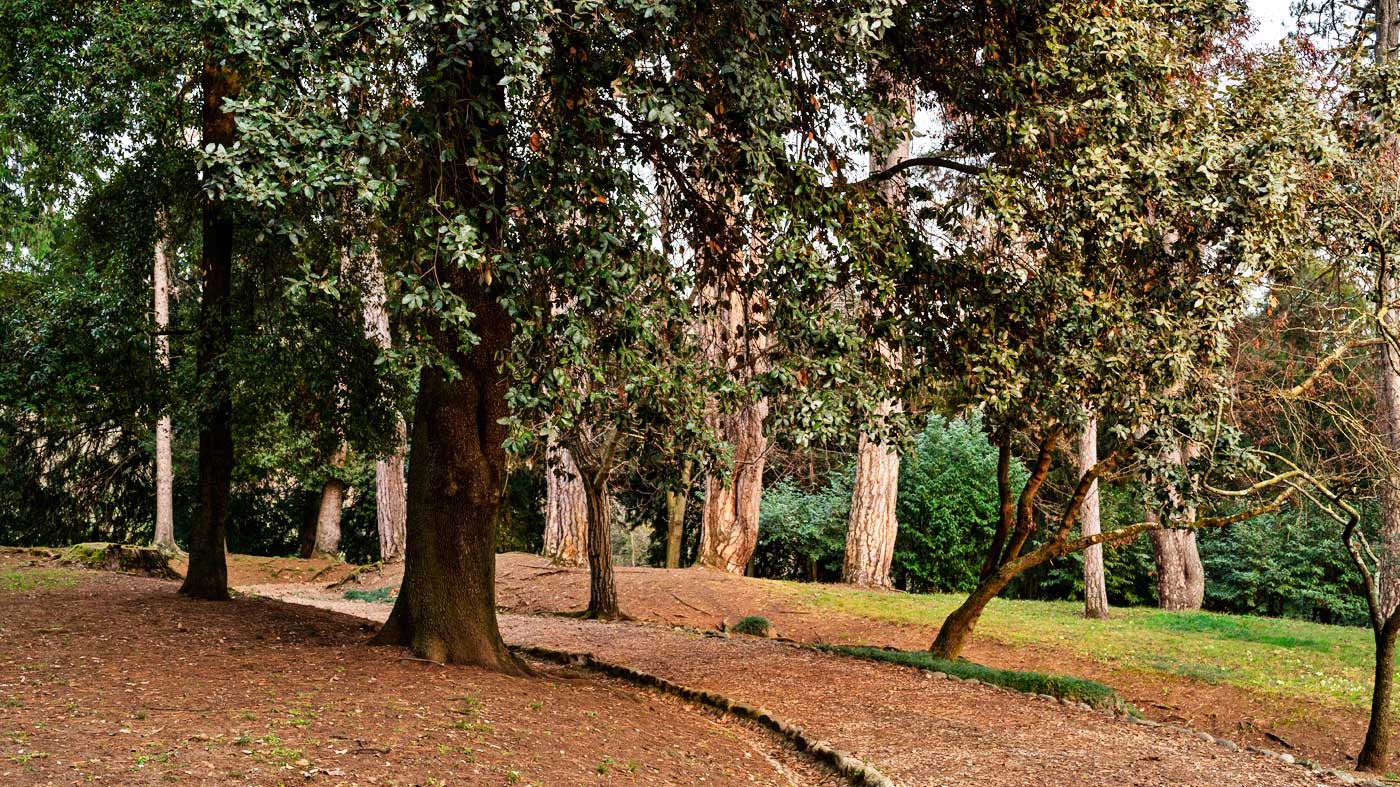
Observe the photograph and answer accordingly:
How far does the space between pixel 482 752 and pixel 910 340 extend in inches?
178

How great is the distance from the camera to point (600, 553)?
1473cm

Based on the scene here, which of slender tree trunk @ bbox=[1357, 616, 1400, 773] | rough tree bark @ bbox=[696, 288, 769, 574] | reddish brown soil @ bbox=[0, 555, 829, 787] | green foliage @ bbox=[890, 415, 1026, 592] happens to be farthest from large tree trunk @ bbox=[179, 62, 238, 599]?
green foliage @ bbox=[890, 415, 1026, 592]

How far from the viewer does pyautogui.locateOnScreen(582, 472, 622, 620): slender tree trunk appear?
14266 mm

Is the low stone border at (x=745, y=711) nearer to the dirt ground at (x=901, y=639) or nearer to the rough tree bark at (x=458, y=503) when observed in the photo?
the rough tree bark at (x=458, y=503)

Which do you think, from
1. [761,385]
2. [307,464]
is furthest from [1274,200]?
[307,464]

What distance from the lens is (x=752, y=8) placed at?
6.32m

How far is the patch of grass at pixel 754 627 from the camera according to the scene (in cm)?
1370

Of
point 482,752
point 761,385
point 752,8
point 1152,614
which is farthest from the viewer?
point 1152,614

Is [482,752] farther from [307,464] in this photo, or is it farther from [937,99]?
[307,464]

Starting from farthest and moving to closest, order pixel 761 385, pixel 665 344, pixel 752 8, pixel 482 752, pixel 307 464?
pixel 307 464 < pixel 665 344 < pixel 761 385 < pixel 752 8 < pixel 482 752


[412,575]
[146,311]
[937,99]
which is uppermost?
[937,99]

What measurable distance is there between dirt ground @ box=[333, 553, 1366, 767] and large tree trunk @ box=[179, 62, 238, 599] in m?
5.90

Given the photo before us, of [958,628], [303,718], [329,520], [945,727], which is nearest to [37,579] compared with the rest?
[303,718]

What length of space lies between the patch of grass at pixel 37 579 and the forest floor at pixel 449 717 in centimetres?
24
